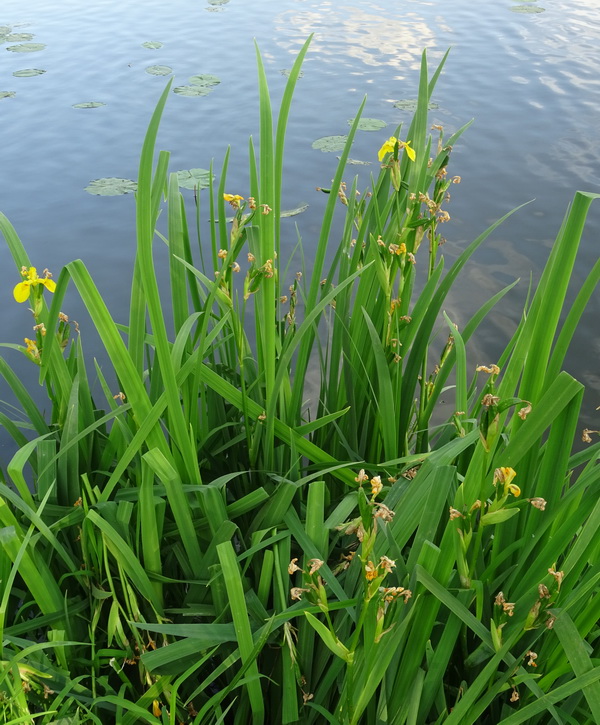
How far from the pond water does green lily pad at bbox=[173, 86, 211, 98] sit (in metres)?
0.07

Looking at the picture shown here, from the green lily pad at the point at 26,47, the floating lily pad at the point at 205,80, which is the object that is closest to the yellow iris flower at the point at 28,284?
the floating lily pad at the point at 205,80

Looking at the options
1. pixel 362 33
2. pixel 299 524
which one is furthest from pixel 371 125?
pixel 299 524

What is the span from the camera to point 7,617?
45.8 inches

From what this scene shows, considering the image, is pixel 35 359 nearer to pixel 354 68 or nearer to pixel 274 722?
pixel 274 722

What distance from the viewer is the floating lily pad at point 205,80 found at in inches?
224

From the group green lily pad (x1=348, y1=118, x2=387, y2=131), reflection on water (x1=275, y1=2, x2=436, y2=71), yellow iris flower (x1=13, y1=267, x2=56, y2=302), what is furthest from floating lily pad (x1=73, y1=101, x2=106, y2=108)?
yellow iris flower (x1=13, y1=267, x2=56, y2=302)

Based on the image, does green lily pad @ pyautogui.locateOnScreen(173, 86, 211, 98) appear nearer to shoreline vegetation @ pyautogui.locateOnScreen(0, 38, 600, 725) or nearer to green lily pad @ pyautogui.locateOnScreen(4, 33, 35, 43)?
green lily pad @ pyautogui.locateOnScreen(4, 33, 35, 43)

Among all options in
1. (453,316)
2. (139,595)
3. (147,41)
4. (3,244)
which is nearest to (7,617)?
(139,595)

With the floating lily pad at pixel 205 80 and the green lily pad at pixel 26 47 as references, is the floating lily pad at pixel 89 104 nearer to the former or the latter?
the floating lily pad at pixel 205 80

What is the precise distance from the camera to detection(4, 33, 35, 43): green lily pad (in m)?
6.71

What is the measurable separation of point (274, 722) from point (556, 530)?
0.53m

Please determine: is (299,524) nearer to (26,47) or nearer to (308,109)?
(308,109)

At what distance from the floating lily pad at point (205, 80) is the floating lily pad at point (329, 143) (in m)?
1.54

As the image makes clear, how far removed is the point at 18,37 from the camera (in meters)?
6.79
